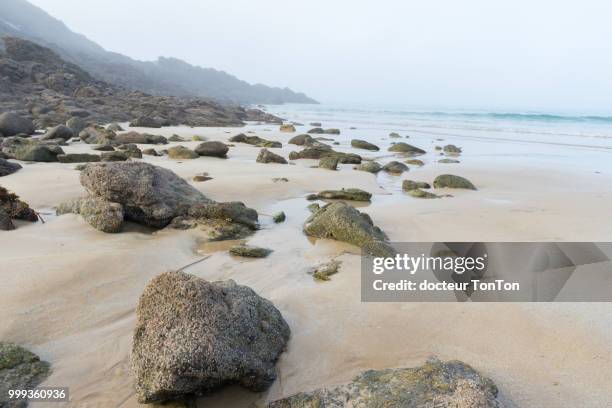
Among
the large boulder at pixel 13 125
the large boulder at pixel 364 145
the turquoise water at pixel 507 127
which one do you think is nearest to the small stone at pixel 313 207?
the large boulder at pixel 364 145

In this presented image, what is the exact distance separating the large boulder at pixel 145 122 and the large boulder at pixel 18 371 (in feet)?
60.2

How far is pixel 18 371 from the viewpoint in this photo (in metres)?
2.41

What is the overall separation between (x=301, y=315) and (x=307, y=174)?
609 cm

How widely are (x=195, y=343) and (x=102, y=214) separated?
3.24m

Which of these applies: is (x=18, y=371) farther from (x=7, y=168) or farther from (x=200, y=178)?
(x=7, y=168)

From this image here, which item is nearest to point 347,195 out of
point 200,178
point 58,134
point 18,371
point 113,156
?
point 200,178

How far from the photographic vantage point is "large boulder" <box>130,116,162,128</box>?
→ 19.4 meters

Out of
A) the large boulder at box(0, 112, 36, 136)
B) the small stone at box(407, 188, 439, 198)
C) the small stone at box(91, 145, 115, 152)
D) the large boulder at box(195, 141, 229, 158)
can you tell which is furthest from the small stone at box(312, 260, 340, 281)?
the large boulder at box(0, 112, 36, 136)

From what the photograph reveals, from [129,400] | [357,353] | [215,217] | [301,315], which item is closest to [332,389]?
[357,353]

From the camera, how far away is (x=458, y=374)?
2.32m

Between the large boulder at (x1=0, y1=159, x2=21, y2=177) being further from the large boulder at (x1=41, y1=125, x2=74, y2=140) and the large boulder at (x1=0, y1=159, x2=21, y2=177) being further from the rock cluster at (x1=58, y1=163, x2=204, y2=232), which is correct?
the large boulder at (x1=41, y1=125, x2=74, y2=140)

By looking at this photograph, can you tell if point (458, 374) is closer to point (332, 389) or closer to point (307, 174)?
point (332, 389)

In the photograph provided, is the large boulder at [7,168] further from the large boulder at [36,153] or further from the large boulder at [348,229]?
the large boulder at [348,229]

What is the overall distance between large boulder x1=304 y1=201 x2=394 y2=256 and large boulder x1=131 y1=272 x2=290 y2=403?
212cm
